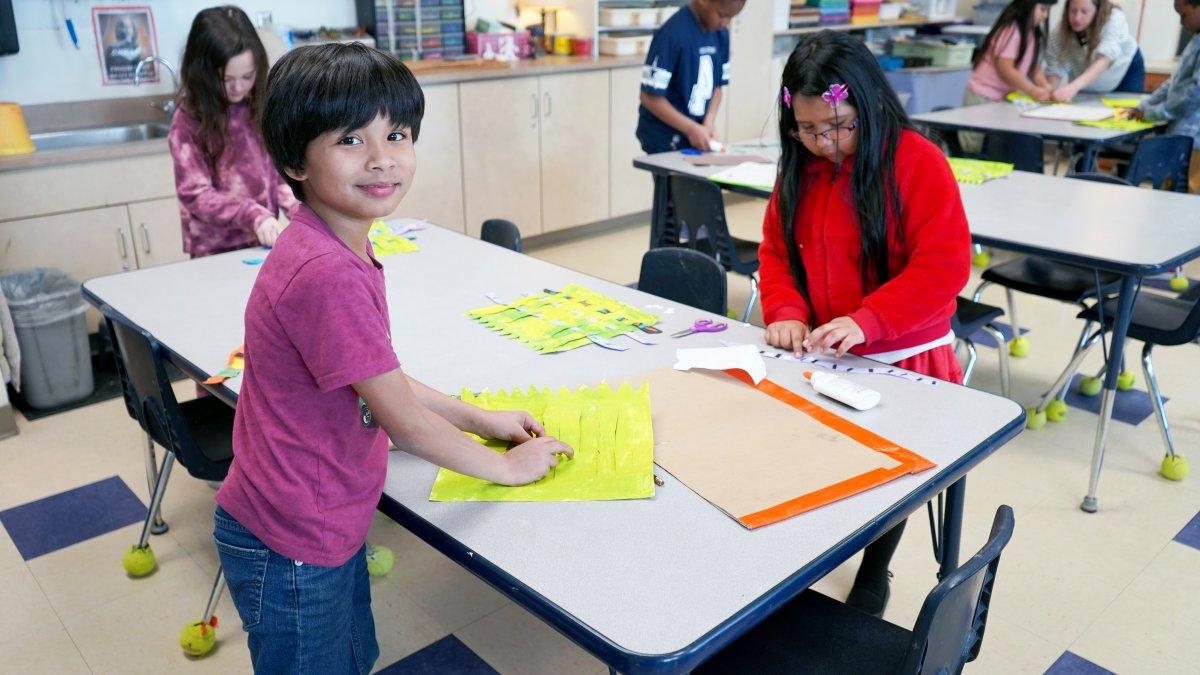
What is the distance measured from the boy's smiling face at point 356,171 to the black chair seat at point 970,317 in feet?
6.31

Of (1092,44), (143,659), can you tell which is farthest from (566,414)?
A: (1092,44)

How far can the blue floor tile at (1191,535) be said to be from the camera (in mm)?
2338

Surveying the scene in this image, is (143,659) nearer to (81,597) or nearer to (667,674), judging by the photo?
(81,597)

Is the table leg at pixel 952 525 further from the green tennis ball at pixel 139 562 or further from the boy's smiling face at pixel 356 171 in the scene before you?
the green tennis ball at pixel 139 562

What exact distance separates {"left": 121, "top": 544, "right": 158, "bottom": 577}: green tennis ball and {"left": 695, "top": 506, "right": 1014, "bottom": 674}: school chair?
5.03 feet

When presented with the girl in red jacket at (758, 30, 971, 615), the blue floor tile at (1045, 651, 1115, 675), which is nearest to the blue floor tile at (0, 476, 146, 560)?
the girl in red jacket at (758, 30, 971, 615)

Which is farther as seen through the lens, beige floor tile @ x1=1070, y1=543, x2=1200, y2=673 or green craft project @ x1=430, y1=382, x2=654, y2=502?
beige floor tile @ x1=1070, y1=543, x2=1200, y2=673

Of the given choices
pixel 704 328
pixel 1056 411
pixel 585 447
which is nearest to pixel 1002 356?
pixel 1056 411

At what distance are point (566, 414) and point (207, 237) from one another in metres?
1.59

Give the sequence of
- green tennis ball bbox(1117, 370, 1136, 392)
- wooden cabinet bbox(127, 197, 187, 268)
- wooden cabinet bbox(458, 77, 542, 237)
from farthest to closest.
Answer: wooden cabinet bbox(458, 77, 542, 237) → wooden cabinet bbox(127, 197, 187, 268) → green tennis ball bbox(1117, 370, 1136, 392)

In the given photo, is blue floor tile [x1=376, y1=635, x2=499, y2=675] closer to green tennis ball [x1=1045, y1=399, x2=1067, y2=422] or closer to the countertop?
green tennis ball [x1=1045, y1=399, x2=1067, y2=422]

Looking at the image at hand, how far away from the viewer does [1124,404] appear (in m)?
3.13

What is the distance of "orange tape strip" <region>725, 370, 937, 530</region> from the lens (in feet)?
3.88

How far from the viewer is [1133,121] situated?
4.26 m
